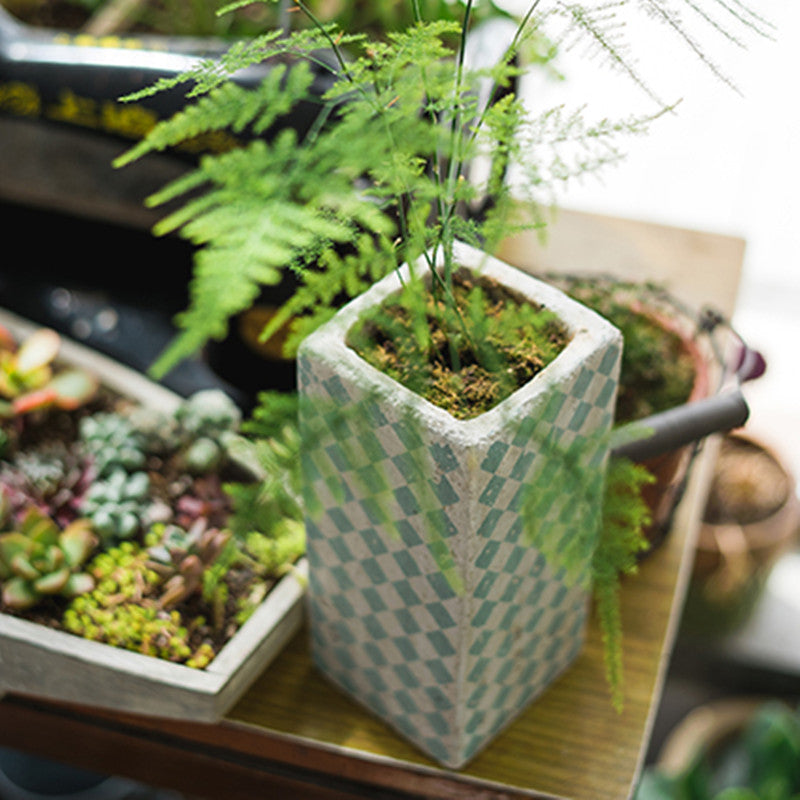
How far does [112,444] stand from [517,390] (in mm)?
406

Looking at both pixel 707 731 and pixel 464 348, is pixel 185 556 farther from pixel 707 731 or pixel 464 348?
pixel 707 731

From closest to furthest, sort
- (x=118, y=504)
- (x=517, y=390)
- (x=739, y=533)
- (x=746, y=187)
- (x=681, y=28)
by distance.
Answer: (x=681, y=28)
(x=517, y=390)
(x=118, y=504)
(x=739, y=533)
(x=746, y=187)

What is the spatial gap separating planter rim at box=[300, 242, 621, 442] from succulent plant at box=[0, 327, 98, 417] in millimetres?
366

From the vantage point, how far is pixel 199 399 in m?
0.80

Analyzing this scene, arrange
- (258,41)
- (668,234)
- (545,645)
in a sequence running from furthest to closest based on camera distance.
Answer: (668,234) < (545,645) < (258,41)

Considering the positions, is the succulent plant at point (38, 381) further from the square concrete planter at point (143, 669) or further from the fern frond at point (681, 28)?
the fern frond at point (681, 28)

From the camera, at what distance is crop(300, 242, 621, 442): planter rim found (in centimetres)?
48

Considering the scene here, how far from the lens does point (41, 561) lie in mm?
679

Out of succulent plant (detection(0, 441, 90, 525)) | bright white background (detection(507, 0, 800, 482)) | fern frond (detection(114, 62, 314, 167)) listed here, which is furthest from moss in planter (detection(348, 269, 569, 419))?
bright white background (detection(507, 0, 800, 482))

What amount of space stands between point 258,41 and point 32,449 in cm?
49

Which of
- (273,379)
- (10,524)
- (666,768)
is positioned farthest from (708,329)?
(666,768)

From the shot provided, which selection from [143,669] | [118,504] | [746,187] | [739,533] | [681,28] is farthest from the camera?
[746,187]

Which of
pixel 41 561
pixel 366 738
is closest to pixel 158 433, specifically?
pixel 41 561

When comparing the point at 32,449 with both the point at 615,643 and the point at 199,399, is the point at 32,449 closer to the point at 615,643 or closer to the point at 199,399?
the point at 199,399
